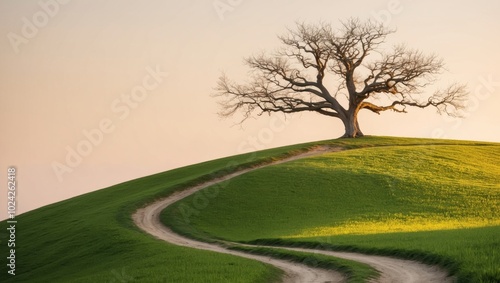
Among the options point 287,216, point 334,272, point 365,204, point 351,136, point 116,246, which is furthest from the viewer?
point 351,136

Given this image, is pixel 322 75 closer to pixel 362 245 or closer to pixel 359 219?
pixel 359 219

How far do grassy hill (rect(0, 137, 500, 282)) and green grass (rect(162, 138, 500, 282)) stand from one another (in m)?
0.07

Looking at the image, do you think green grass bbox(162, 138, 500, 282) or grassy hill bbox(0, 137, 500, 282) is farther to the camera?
green grass bbox(162, 138, 500, 282)

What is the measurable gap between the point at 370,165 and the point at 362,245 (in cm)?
2556

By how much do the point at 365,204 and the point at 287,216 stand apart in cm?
554

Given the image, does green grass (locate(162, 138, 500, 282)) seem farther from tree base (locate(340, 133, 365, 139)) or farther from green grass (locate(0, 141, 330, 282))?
tree base (locate(340, 133, 365, 139))

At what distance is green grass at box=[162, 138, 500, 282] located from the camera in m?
31.1

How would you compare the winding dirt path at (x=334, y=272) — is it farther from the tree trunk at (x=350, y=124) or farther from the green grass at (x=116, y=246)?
the tree trunk at (x=350, y=124)

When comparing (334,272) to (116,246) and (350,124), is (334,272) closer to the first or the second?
(116,246)

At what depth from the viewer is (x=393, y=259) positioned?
2573 centimetres

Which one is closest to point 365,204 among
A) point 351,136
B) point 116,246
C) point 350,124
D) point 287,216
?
point 287,216

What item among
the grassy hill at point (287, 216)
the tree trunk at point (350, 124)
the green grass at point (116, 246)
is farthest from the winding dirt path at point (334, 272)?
the tree trunk at point (350, 124)

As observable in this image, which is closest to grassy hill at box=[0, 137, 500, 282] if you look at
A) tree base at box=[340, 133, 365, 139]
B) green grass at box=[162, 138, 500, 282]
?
green grass at box=[162, 138, 500, 282]

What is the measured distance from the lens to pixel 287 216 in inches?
1658
